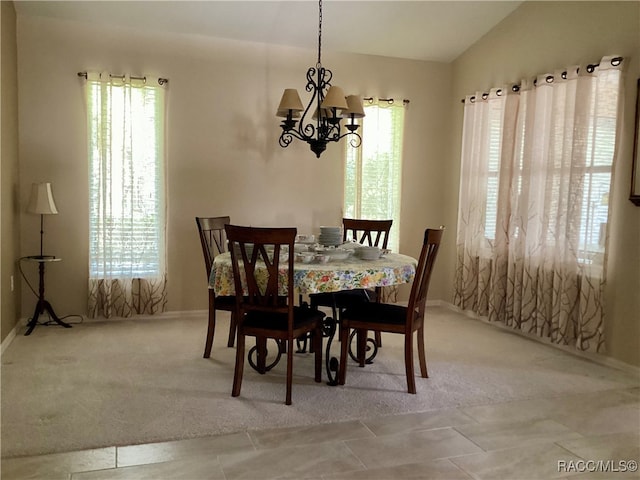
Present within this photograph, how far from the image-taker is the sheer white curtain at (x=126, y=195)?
176 inches

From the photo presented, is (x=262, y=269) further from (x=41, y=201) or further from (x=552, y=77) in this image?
(x=552, y=77)

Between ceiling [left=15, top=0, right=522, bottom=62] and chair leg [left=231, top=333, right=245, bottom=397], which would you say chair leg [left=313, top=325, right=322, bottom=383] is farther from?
ceiling [left=15, top=0, right=522, bottom=62]

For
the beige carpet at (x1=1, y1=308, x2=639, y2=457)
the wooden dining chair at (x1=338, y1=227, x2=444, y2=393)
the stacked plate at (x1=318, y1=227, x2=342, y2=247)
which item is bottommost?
the beige carpet at (x1=1, y1=308, x2=639, y2=457)

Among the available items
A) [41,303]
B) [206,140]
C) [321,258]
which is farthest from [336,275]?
[41,303]

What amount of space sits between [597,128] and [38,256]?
14.5 ft

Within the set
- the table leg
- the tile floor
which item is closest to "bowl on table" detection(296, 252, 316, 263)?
the tile floor

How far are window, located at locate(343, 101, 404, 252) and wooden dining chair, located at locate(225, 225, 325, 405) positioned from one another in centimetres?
229

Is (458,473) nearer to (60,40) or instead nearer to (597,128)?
(597,128)

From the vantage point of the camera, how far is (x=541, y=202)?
4141 mm

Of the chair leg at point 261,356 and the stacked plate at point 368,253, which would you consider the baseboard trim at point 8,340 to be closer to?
the chair leg at point 261,356

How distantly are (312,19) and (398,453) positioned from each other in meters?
3.60

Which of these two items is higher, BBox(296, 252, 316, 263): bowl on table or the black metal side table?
BBox(296, 252, 316, 263): bowl on table

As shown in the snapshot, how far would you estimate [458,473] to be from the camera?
2229 millimetres

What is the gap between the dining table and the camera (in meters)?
2.88
